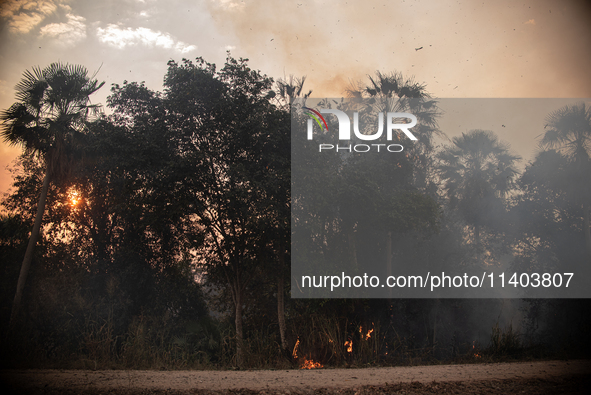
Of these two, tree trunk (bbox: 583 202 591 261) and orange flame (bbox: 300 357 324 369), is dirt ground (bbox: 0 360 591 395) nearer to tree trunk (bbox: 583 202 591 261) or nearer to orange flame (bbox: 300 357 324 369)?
orange flame (bbox: 300 357 324 369)

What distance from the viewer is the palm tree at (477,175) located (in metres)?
19.4

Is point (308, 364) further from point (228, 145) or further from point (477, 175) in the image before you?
point (477, 175)

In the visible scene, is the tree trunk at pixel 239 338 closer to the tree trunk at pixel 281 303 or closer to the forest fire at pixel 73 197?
the tree trunk at pixel 281 303

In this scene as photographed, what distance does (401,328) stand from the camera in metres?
15.4

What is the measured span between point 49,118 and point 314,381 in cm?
1310

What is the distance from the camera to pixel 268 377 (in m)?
6.78

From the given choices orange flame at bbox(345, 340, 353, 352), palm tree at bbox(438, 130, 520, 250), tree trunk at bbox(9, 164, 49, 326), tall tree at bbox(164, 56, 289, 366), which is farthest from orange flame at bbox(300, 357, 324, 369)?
palm tree at bbox(438, 130, 520, 250)

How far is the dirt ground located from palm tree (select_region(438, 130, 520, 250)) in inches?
508

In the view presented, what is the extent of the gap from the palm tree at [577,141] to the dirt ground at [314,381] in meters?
11.0

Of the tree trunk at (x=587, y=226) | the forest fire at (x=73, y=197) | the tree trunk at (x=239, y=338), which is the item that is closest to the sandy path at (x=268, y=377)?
the tree trunk at (x=239, y=338)

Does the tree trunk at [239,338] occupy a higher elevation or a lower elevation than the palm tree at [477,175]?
lower

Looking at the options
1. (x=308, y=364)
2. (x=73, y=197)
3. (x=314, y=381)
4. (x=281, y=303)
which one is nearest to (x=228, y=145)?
(x=281, y=303)

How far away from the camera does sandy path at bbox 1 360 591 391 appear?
5.90 metres

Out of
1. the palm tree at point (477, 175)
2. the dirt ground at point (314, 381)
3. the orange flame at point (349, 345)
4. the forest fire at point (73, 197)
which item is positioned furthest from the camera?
the palm tree at point (477, 175)
